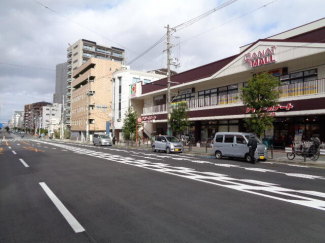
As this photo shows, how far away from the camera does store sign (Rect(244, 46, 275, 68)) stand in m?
19.5

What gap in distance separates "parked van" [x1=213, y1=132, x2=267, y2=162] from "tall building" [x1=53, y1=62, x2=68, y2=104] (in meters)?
111

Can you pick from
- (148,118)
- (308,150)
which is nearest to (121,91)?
(148,118)

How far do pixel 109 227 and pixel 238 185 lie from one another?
16.2 ft

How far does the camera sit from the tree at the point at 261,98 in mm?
16594

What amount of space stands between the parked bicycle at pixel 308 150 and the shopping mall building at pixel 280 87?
3013 millimetres

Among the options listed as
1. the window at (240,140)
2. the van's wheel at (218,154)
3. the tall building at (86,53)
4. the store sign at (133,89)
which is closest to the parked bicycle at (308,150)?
the window at (240,140)

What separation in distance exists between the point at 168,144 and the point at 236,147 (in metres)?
7.22

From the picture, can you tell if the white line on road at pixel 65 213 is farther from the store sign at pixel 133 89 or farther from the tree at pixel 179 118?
the store sign at pixel 133 89

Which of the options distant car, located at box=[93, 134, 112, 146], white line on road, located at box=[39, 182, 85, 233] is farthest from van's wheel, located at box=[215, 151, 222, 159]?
distant car, located at box=[93, 134, 112, 146]

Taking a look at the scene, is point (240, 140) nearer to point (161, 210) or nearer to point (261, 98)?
point (261, 98)

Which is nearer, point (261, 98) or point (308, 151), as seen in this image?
point (308, 151)

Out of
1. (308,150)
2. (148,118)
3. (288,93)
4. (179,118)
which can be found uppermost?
(288,93)

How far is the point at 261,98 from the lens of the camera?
55.8ft

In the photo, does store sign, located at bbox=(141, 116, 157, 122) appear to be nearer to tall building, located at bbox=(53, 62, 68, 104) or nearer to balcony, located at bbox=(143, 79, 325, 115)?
balcony, located at bbox=(143, 79, 325, 115)
